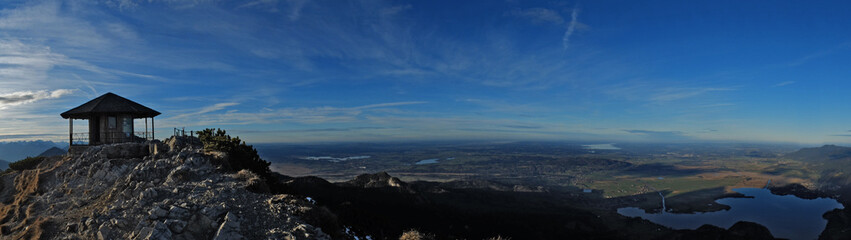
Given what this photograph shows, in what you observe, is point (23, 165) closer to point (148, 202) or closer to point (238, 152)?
point (238, 152)

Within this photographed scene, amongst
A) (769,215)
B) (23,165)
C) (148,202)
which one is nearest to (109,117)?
(23,165)

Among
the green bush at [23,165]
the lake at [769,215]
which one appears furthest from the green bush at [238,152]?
the lake at [769,215]

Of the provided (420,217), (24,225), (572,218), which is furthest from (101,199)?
(572,218)

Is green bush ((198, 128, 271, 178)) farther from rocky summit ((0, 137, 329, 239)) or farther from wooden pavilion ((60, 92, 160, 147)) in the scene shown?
wooden pavilion ((60, 92, 160, 147))

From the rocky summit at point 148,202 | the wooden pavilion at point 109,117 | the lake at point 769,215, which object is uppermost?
the wooden pavilion at point 109,117

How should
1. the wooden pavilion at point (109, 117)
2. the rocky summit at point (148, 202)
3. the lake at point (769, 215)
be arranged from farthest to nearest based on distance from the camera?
the lake at point (769, 215), the wooden pavilion at point (109, 117), the rocky summit at point (148, 202)

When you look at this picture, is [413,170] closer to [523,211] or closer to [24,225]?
[523,211]

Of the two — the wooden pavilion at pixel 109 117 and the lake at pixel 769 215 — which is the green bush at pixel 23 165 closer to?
the wooden pavilion at pixel 109 117
